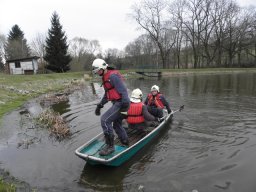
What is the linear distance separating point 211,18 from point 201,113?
48.4 metres

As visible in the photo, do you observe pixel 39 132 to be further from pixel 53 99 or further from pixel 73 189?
pixel 53 99

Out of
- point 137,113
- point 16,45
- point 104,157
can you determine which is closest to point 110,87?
point 104,157

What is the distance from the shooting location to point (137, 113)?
8859mm

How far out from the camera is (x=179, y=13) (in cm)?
5744

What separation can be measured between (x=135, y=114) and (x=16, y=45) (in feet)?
183

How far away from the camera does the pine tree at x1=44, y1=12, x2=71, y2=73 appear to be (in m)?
43.5

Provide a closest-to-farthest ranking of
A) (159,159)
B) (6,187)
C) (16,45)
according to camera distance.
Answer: (6,187), (159,159), (16,45)

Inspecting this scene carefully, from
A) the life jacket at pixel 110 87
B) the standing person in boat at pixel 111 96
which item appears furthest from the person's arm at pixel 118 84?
the life jacket at pixel 110 87

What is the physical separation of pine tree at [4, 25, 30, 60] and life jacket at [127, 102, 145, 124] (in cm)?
5545

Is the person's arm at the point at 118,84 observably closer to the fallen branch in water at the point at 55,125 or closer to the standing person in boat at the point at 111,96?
the standing person in boat at the point at 111,96

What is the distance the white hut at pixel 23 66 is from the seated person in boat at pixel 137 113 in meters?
37.8

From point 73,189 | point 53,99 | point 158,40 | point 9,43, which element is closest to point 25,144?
point 73,189

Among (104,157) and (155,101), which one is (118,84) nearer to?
(104,157)

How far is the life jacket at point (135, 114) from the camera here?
872 cm
